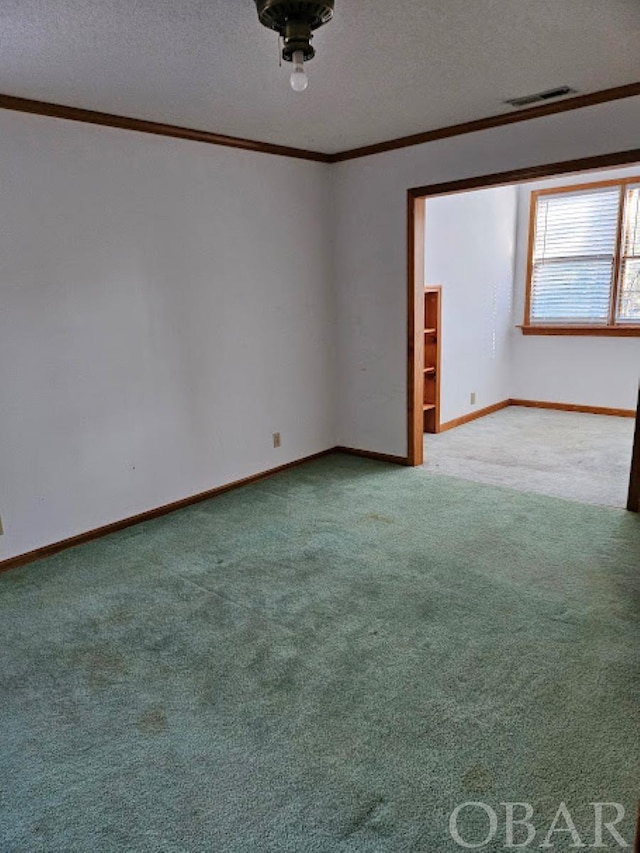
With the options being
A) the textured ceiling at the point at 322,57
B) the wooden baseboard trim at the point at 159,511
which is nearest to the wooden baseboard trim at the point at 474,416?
the wooden baseboard trim at the point at 159,511

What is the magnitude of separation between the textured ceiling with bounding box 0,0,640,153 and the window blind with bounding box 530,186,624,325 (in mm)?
3053

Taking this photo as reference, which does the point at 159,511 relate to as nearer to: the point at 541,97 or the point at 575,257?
the point at 541,97

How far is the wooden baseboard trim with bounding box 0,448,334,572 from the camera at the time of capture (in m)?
3.18

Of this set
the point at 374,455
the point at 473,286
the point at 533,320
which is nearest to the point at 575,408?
the point at 533,320

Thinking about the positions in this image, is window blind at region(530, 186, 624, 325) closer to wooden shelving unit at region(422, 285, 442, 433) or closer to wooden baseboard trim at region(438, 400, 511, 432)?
wooden baseboard trim at region(438, 400, 511, 432)

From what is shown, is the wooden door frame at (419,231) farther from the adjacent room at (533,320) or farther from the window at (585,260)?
the window at (585,260)

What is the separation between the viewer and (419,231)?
4.30 metres

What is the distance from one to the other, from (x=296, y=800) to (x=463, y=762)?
0.51 meters

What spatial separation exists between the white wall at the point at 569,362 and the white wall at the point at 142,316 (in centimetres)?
284

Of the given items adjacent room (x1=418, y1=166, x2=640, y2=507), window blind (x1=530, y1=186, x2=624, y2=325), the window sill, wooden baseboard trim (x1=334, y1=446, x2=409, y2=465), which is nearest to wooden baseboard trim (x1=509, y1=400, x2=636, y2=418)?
adjacent room (x1=418, y1=166, x2=640, y2=507)

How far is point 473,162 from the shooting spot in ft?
12.6

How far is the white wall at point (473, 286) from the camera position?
5367mm

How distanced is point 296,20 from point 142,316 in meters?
2.05

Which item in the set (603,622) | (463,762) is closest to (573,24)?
(603,622)
